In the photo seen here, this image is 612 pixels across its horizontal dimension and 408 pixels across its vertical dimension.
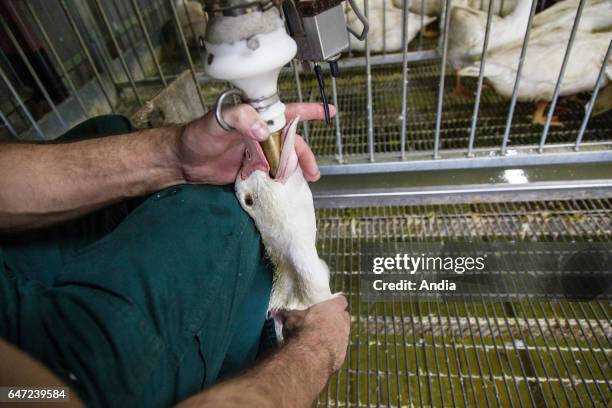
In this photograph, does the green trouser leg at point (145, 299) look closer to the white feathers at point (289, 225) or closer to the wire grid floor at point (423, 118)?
the white feathers at point (289, 225)

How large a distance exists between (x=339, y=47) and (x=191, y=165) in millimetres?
360

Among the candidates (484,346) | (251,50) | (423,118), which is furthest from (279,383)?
(423,118)

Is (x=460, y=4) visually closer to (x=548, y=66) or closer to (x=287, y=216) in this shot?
(x=548, y=66)

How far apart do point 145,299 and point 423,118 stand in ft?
4.69

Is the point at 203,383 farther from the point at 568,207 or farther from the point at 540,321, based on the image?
the point at 568,207

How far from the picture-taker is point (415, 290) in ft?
3.64

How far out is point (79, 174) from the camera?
2.45 ft

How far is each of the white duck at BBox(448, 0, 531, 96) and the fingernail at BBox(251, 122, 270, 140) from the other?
4.53ft

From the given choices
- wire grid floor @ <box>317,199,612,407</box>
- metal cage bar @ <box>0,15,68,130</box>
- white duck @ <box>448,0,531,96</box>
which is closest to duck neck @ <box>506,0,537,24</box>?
white duck @ <box>448,0,531,96</box>

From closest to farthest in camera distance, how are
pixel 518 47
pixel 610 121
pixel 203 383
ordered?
pixel 203 383, pixel 610 121, pixel 518 47

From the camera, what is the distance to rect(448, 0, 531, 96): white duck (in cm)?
168

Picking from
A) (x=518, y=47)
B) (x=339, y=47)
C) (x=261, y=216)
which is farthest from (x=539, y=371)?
(x=518, y=47)

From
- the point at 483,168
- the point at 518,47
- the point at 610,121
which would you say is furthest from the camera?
the point at 518,47

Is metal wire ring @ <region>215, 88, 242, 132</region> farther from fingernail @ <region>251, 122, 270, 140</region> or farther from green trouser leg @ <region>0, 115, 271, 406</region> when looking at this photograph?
green trouser leg @ <region>0, 115, 271, 406</region>
